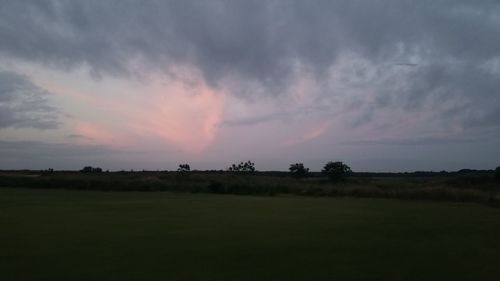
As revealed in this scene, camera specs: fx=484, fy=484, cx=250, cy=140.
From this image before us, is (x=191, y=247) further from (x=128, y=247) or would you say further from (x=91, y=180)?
(x=91, y=180)

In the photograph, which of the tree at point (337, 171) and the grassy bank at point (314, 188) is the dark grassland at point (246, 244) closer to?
the grassy bank at point (314, 188)

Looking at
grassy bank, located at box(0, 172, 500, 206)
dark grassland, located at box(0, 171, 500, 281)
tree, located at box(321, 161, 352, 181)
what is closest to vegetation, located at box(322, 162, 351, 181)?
tree, located at box(321, 161, 352, 181)

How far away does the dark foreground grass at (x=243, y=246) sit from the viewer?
6.83 m

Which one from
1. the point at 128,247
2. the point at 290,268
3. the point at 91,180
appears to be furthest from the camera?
the point at 91,180

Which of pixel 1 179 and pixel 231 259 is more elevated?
pixel 1 179

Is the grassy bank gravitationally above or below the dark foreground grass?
above

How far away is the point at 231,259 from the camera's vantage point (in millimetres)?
7617

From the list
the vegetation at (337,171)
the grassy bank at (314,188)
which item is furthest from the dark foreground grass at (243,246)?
the vegetation at (337,171)

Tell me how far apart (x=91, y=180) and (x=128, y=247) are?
2694 cm

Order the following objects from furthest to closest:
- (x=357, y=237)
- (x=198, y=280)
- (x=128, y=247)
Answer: (x=357, y=237) < (x=128, y=247) < (x=198, y=280)

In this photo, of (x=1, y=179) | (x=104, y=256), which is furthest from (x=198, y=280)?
Answer: (x=1, y=179)

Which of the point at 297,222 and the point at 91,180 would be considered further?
the point at 91,180

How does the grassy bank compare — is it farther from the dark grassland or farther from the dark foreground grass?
the dark foreground grass

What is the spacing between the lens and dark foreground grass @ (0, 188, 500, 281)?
6.83 m
